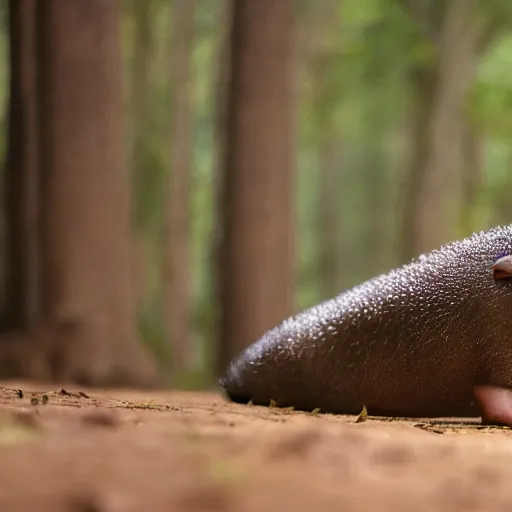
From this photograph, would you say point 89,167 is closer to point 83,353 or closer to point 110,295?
point 110,295

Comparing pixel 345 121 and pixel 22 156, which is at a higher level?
pixel 345 121

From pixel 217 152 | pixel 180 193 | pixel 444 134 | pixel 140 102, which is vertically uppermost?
pixel 140 102

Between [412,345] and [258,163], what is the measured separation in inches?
176

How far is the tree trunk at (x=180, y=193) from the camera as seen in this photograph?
1448cm

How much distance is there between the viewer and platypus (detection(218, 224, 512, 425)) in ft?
12.1

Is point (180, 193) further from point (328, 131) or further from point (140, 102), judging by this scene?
point (328, 131)

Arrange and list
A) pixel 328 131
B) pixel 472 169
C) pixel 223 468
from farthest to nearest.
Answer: pixel 328 131
pixel 472 169
pixel 223 468

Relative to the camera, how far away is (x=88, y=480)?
5.27 feet

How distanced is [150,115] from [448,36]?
20.9 feet

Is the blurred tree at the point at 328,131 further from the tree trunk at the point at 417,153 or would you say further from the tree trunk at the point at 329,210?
the tree trunk at the point at 417,153

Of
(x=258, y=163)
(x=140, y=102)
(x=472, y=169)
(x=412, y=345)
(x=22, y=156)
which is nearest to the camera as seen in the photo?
(x=412, y=345)

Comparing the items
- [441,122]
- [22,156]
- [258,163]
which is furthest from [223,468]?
[441,122]

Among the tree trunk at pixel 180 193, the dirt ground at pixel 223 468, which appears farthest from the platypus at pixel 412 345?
the tree trunk at pixel 180 193

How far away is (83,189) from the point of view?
7.00 m
